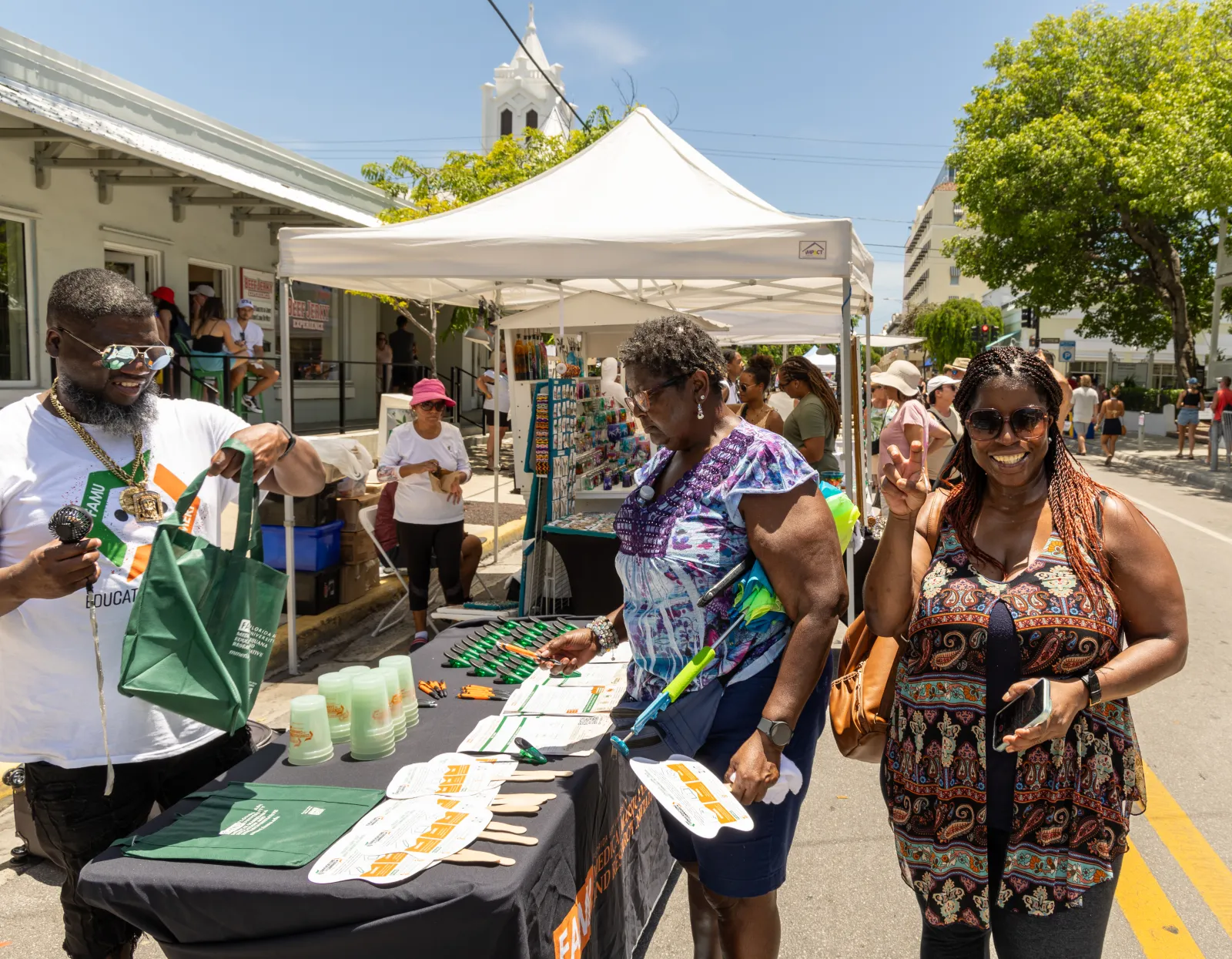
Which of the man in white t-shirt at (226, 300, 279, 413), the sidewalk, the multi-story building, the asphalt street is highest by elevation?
the multi-story building

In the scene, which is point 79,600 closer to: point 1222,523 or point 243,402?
point 243,402

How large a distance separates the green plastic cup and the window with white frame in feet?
31.7

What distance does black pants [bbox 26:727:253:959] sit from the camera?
2.23 meters

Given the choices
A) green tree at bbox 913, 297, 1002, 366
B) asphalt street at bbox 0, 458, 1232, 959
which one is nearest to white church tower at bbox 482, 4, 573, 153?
green tree at bbox 913, 297, 1002, 366

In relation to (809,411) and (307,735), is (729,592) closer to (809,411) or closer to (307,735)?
(307,735)

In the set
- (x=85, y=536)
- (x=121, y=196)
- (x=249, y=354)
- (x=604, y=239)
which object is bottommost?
(x=85, y=536)

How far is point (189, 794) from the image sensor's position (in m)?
2.35

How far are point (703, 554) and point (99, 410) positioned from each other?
1.51 metres

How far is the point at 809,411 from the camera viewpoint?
6941mm

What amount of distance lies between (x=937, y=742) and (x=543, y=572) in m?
4.23

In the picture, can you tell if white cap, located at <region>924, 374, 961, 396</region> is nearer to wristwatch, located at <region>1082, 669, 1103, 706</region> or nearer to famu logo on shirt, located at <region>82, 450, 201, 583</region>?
wristwatch, located at <region>1082, 669, 1103, 706</region>

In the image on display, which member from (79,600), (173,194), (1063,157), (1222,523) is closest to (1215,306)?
(1063,157)

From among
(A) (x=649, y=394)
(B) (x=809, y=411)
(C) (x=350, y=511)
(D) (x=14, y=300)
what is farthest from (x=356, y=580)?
(D) (x=14, y=300)

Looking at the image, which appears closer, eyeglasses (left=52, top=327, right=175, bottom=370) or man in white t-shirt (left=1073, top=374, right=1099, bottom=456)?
eyeglasses (left=52, top=327, right=175, bottom=370)
